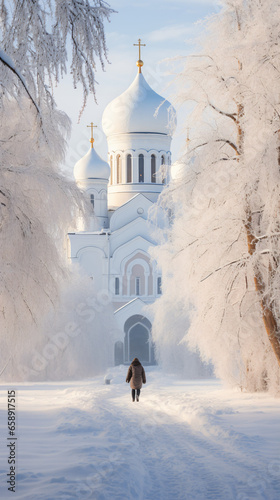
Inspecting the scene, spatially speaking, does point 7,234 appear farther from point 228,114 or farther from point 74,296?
point 74,296

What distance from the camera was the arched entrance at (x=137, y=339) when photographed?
36.6 metres

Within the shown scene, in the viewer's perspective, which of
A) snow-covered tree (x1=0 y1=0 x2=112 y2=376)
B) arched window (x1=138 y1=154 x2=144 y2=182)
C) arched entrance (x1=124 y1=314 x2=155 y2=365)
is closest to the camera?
snow-covered tree (x1=0 y1=0 x2=112 y2=376)

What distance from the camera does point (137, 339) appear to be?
37.1 metres

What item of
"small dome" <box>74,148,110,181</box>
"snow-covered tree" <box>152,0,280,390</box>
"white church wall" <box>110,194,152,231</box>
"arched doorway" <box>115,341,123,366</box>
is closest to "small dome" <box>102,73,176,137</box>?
"small dome" <box>74,148,110,181</box>

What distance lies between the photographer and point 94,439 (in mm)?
8117

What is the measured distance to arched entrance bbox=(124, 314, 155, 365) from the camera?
36562mm

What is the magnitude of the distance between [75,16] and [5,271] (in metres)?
4.44

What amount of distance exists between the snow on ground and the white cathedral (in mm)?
23392

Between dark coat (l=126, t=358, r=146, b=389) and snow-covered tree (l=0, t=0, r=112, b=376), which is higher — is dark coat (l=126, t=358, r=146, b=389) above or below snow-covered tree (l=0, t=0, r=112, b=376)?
below

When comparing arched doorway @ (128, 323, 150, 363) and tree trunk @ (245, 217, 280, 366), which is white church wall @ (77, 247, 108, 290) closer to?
arched doorway @ (128, 323, 150, 363)

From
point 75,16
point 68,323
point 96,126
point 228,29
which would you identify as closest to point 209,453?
point 75,16

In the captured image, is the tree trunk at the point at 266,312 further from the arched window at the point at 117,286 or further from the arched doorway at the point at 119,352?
the arched window at the point at 117,286

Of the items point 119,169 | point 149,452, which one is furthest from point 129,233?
point 149,452

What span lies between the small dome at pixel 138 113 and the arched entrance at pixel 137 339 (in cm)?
1172
